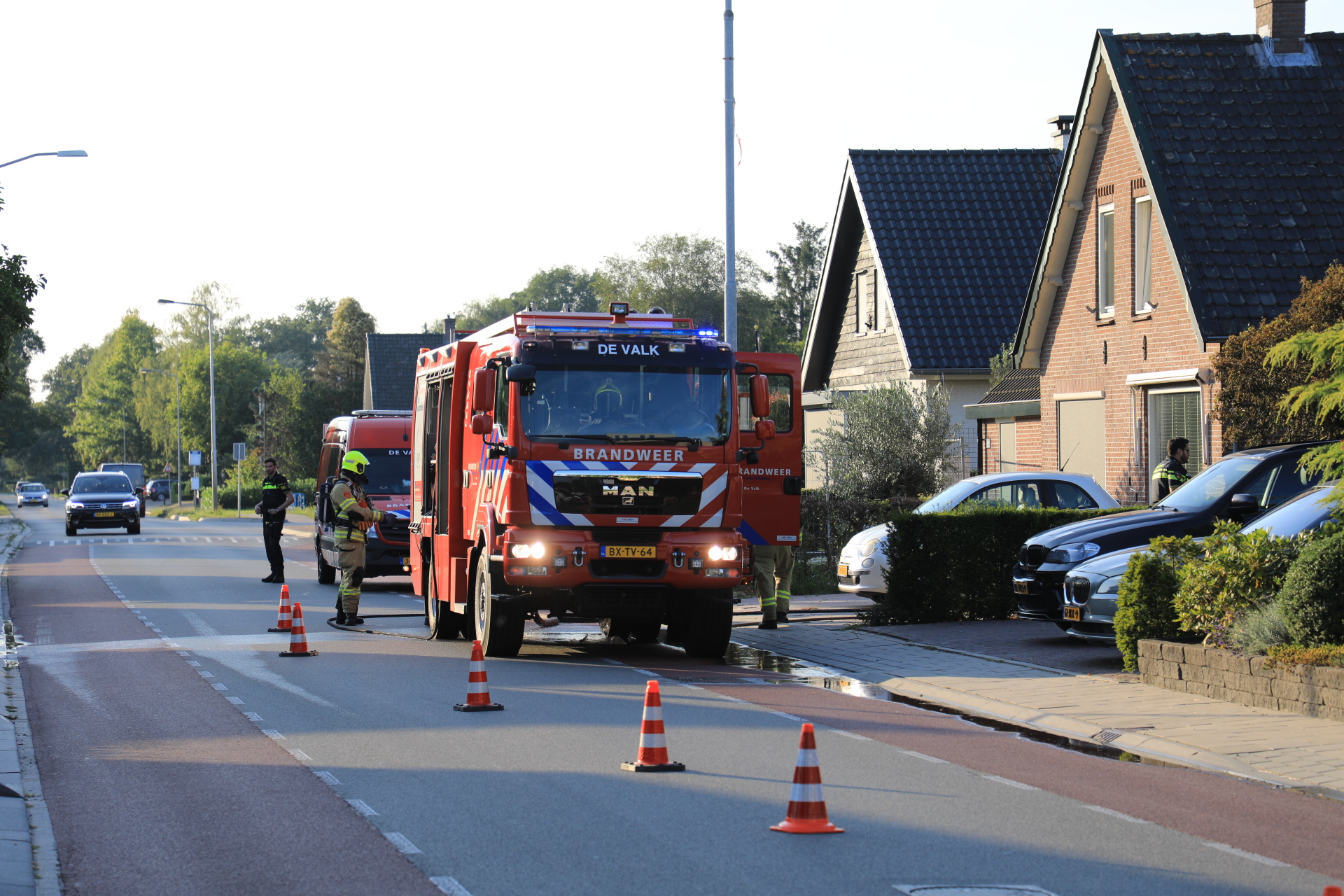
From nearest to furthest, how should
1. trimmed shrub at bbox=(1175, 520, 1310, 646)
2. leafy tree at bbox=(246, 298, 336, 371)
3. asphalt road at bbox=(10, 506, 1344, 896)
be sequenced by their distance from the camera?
asphalt road at bbox=(10, 506, 1344, 896)
trimmed shrub at bbox=(1175, 520, 1310, 646)
leafy tree at bbox=(246, 298, 336, 371)

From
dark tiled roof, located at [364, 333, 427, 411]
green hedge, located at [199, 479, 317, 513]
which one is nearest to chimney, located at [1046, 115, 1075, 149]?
dark tiled roof, located at [364, 333, 427, 411]

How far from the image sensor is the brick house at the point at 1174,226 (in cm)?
2131

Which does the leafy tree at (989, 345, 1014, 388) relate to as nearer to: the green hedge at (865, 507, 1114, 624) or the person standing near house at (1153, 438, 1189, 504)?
the person standing near house at (1153, 438, 1189, 504)

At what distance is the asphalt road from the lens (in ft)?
21.9

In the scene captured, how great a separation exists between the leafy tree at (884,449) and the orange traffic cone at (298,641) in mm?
11911

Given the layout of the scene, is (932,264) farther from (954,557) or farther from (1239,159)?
(954,557)

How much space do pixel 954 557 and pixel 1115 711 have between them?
19.2ft

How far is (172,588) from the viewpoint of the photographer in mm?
25016

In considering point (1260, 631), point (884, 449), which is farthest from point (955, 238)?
point (1260, 631)

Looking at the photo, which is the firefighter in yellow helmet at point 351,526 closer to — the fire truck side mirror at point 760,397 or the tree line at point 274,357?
the fire truck side mirror at point 760,397

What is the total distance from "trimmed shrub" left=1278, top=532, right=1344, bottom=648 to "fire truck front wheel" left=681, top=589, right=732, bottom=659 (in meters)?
5.12

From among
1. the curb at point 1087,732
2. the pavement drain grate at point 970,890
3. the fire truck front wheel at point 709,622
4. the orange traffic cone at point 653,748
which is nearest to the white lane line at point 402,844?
the orange traffic cone at point 653,748

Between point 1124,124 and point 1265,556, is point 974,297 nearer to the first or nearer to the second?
point 1124,124

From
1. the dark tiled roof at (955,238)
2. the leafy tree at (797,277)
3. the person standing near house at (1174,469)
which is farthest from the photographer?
the leafy tree at (797,277)
